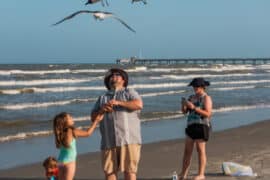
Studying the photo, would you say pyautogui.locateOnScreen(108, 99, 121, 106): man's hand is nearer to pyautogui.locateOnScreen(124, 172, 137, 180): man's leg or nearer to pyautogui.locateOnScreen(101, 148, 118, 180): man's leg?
pyautogui.locateOnScreen(101, 148, 118, 180): man's leg

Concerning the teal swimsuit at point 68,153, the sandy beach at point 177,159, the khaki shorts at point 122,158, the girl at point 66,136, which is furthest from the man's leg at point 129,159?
the sandy beach at point 177,159

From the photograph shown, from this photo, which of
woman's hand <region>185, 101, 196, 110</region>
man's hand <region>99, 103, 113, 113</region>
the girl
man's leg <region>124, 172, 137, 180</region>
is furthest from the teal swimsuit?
woman's hand <region>185, 101, 196, 110</region>

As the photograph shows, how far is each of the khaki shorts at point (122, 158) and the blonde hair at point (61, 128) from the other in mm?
405

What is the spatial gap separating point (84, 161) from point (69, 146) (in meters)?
4.02

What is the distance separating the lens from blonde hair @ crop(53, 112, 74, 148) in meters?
5.30

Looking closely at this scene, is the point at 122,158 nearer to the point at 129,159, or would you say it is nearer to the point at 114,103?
the point at 129,159

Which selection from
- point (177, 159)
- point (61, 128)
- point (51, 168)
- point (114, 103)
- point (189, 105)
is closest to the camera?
point (114, 103)

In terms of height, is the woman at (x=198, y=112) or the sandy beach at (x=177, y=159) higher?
the woman at (x=198, y=112)

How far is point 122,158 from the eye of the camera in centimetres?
543

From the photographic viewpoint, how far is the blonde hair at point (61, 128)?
5.30 meters

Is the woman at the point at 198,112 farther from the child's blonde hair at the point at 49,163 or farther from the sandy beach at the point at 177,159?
the child's blonde hair at the point at 49,163

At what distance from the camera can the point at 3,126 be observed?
1496 cm

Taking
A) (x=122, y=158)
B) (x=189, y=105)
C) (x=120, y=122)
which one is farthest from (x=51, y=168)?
(x=189, y=105)

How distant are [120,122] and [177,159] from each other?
14.2ft
